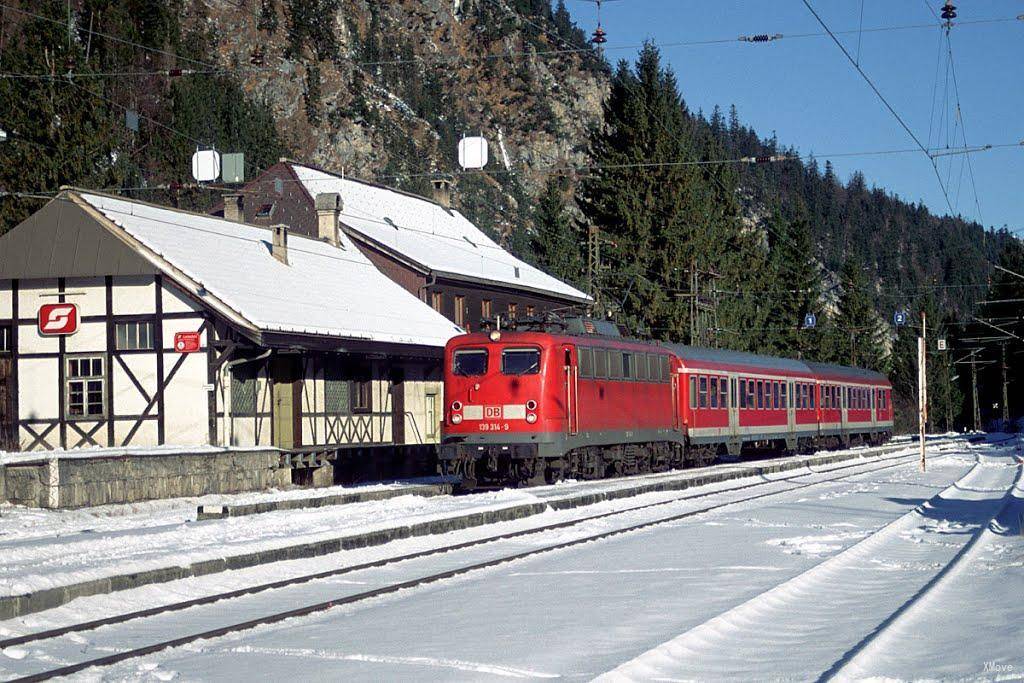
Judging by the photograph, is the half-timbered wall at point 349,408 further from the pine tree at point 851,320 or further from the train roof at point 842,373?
the pine tree at point 851,320

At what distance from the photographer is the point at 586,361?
28328 millimetres

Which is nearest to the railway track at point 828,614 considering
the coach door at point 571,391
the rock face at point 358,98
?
the coach door at point 571,391

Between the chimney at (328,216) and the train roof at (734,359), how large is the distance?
13829mm

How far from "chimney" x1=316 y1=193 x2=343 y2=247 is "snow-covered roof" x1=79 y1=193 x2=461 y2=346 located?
1.03m

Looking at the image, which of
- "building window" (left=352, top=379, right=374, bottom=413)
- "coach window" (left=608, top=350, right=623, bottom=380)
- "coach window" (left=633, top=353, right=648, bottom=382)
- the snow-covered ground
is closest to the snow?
the snow-covered ground

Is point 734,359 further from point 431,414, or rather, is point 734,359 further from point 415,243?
point 415,243

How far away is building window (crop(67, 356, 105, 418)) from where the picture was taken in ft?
102

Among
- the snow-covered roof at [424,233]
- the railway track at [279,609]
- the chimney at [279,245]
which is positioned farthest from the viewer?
the snow-covered roof at [424,233]

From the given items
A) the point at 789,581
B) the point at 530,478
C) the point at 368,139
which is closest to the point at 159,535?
the point at 789,581

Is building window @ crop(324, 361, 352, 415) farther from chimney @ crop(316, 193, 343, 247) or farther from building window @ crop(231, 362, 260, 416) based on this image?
chimney @ crop(316, 193, 343, 247)

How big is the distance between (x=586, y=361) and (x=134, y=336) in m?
10.9

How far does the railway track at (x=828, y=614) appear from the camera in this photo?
841cm

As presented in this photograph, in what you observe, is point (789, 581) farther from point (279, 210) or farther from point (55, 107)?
point (55, 107)

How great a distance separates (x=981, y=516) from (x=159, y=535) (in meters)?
12.7
